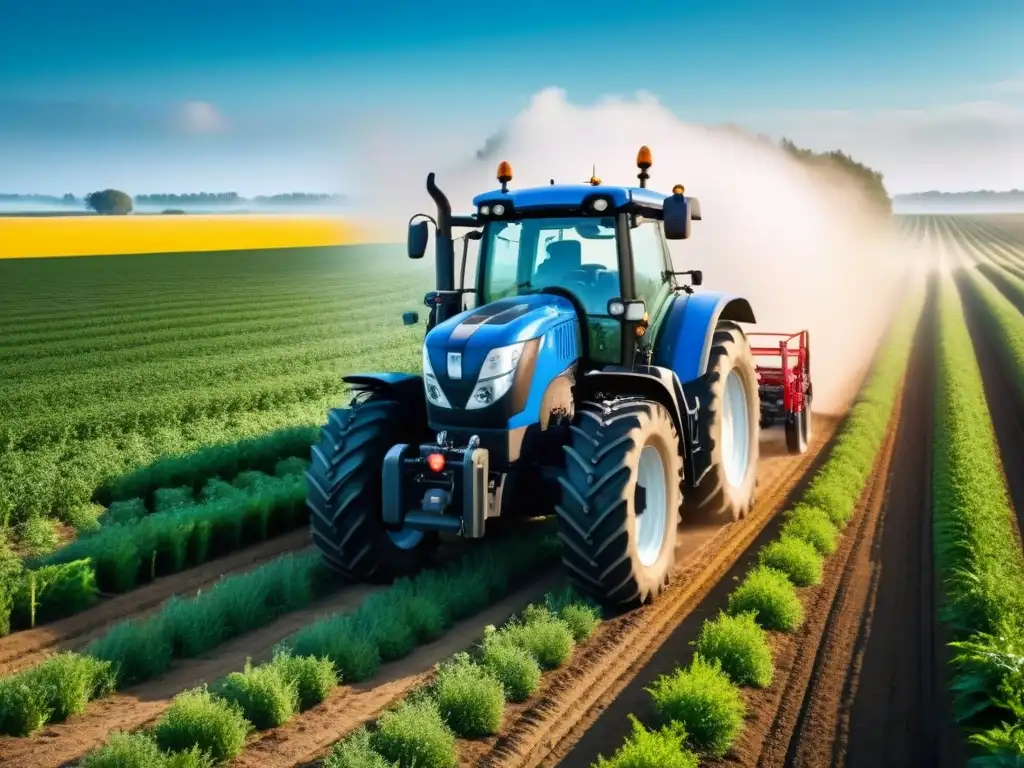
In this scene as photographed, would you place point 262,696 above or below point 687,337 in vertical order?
below

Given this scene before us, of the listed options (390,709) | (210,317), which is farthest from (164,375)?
(390,709)

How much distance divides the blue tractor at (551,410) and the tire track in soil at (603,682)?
0.80 ft

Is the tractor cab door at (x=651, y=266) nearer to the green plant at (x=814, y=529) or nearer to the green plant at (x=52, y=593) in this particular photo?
the green plant at (x=814, y=529)

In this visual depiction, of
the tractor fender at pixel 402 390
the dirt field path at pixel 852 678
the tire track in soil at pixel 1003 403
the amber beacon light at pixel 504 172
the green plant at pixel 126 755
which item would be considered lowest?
the dirt field path at pixel 852 678

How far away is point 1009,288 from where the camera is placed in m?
37.4

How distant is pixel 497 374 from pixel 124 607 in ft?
10.6

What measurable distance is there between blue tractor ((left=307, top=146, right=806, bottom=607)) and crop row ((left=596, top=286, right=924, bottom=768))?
708 mm

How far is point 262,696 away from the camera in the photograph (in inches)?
201

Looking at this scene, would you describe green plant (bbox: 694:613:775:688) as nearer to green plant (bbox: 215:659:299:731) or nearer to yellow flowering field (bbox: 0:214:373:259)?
green plant (bbox: 215:659:299:731)

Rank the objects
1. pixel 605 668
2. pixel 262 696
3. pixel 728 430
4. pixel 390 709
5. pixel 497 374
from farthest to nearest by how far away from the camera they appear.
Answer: pixel 728 430, pixel 497 374, pixel 605 668, pixel 390 709, pixel 262 696

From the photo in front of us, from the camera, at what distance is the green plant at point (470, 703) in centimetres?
501

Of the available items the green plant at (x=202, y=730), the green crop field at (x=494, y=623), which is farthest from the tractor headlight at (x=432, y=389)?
the green plant at (x=202, y=730)

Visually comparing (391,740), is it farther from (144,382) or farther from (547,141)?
(547,141)

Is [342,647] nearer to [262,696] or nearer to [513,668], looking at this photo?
[262,696]
